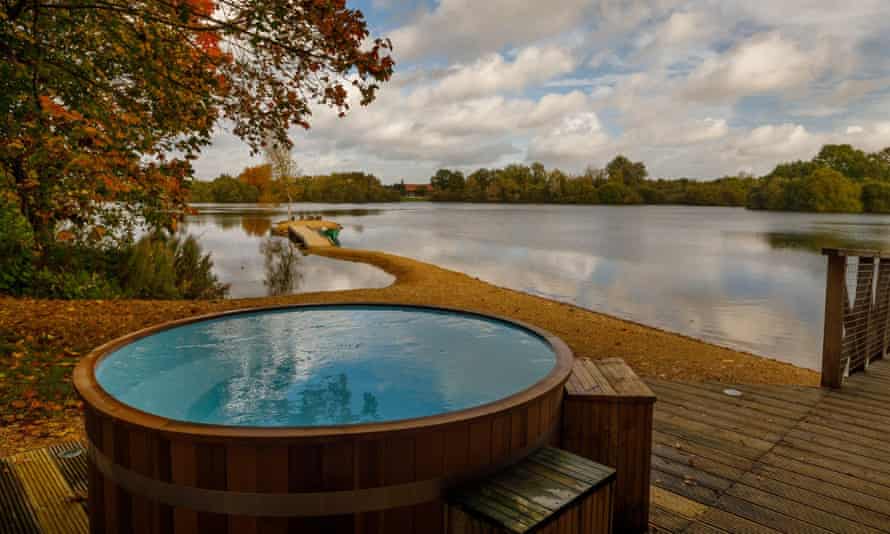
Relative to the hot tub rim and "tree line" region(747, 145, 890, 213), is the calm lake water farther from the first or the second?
"tree line" region(747, 145, 890, 213)

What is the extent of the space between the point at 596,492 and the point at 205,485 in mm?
1385

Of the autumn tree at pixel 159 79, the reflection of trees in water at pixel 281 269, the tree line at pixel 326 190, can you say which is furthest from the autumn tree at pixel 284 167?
the tree line at pixel 326 190

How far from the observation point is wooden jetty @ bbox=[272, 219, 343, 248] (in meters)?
24.3

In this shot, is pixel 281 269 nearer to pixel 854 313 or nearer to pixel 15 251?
pixel 15 251

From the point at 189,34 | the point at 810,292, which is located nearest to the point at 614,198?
the point at 810,292

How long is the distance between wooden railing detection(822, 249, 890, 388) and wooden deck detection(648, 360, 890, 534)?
0.30 m

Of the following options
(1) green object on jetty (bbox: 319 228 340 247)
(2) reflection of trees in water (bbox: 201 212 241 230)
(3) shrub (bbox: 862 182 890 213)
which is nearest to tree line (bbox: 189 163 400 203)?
(2) reflection of trees in water (bbox: 201 212 241 230)

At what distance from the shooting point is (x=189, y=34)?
5.20m

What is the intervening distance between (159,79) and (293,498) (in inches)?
187

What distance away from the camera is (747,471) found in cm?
305

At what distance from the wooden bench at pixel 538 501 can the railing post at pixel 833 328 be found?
380 cm

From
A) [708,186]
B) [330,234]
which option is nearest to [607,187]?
[708,186]

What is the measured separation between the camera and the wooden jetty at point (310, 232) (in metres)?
24.3

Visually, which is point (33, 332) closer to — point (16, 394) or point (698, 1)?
point (16, 394)
